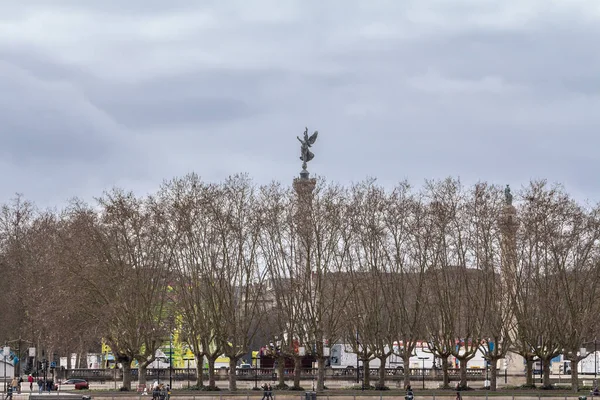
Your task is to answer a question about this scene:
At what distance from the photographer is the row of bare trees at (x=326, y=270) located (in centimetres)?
7950

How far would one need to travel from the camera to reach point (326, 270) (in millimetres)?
80750

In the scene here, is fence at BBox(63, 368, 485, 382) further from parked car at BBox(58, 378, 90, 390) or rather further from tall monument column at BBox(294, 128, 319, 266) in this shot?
tall monument column at BBox(294, 128, 319, 266)

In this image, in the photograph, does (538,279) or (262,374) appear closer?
(538,279)

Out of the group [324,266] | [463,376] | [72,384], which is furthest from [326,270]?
[72,384]

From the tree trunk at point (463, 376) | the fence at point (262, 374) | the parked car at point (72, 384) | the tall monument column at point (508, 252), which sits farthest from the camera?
the fence at point (262, 374)

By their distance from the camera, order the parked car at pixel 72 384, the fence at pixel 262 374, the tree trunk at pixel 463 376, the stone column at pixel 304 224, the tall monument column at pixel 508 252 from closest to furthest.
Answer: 1. the tree trunk at pixel 463 376
2. the stone column at pixel 304 224
3. the tall monument column at pixel 508 252
4. the parked car at pixel 72 384
5. the fence at pixel 262 374

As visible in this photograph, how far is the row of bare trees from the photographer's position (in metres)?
79.5

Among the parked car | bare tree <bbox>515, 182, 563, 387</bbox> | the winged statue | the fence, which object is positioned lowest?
the parked car

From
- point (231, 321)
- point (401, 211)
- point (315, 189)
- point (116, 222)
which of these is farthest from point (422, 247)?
point (116, 222)

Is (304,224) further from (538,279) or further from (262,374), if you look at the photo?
(262,374)

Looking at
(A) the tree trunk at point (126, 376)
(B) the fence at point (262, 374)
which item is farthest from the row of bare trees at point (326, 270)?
(B) the fence at point (262, 374)

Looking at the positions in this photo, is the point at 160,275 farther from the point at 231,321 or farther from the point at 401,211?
the point at 401,211

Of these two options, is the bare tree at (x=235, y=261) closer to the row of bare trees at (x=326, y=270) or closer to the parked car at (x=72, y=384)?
the row of bare trees at (x=326, y=270)

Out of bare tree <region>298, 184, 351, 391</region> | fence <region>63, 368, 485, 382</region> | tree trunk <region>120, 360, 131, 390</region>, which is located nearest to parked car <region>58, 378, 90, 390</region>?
fence <region>63, 368, 485, 382</region>
